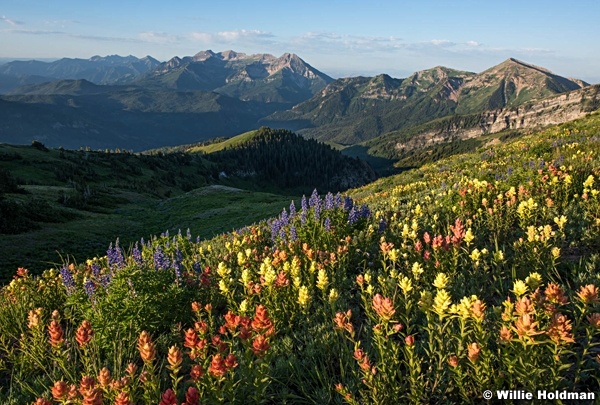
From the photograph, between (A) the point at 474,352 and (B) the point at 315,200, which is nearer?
(A) the point at 474,352

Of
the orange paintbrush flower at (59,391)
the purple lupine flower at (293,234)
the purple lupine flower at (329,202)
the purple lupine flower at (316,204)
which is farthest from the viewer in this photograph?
the purple lupine flower at (329,202)

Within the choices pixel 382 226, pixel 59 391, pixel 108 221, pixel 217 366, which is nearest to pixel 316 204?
pixel 382 226

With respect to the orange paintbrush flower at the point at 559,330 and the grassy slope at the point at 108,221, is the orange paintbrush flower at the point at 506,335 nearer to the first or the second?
the orange paintbrush flower at the point at 559,330

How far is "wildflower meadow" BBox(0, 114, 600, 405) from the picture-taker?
10.2ft

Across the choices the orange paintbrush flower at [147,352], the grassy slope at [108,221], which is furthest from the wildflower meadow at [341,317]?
the grassy slope at [108,221]

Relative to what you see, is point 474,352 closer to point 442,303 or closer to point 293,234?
point 442,303

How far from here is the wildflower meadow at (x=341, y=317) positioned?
3111 mm

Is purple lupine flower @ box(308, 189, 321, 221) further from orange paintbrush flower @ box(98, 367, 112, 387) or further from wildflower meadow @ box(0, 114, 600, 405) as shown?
orange paintbrush flower @ box(98, 367, 112, 387)

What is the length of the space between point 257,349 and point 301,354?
1.54m

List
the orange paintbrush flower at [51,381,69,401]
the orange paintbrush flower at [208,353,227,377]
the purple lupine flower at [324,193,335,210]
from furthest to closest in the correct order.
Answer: the purple lupine flower at [324,193,335,210]
the orange paintbrush flower at [208,353,227,377]
the orange paintbrush flower at [51,381,69,401]

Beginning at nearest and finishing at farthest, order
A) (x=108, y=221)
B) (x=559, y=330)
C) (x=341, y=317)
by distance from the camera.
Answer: (x=559, y=330), (x=341, y=317), (x=108, y=221)

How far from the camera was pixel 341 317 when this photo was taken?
367cm

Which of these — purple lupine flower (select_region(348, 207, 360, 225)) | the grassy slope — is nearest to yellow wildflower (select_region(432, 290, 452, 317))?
purple lupine flower (select_region(348, 207, 360, 225))

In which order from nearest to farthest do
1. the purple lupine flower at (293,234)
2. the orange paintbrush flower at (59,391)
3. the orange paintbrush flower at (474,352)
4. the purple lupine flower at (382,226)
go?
1. the orange paintbrush flower at (59,391)
2. the orange paintbrush flower at (474,352)
3. the purple lupine flower at (293,234)
4. the purple lupine flower at (382,226)
